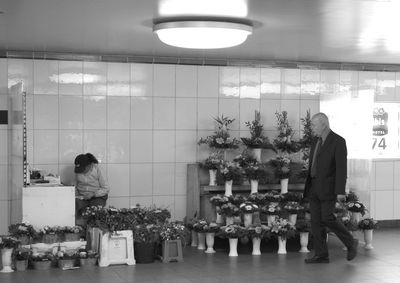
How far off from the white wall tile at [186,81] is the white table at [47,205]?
2990mm

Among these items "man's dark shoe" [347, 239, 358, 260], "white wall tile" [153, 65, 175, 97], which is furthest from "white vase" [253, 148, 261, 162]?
"man's dark shoe" [347, 239, 358, 260]

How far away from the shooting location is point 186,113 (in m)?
11.2

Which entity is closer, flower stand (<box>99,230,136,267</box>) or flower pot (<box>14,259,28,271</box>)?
flower pot (<box>14,259,28,271</box>)

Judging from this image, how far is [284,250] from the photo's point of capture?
9.57 m

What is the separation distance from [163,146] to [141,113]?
0.64m

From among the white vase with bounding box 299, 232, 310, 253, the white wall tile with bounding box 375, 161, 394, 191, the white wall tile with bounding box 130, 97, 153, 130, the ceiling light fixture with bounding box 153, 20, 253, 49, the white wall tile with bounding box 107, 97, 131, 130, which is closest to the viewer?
the ceiling light fixture with bounding box 153, 20, 253, 49

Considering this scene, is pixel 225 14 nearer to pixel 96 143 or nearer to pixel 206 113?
pixel 206 113

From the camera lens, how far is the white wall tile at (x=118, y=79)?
10875 mm

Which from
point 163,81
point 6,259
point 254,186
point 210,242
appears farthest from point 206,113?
point 6,259

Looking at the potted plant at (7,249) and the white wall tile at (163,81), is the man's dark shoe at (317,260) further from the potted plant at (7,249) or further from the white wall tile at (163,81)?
the white wall tile at (163,81)

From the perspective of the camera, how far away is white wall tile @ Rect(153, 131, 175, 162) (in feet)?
36.4

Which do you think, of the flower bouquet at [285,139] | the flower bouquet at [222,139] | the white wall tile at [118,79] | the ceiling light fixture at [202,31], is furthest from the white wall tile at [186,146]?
the ceiling light fixture at [202,31]

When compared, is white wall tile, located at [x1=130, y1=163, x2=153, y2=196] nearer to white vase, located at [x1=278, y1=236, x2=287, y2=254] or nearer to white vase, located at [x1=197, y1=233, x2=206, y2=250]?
white vase, located at [x1=197, y1=233, x2=206, y2=250]

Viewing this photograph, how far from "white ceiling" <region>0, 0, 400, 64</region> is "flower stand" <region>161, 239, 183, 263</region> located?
8.78ft
